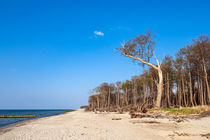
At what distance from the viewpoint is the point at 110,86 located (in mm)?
54500

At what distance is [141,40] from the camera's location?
22.1 meters

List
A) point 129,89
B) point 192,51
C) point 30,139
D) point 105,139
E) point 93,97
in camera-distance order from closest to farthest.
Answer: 1. point 105,139
2. point 30,139
3. point 192,51
4. point 129,89
5. point 93,97

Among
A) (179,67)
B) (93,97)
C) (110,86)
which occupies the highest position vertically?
→ (179,67)

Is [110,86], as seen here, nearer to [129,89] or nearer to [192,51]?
[129,89]

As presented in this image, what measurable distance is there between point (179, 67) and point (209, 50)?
800cm

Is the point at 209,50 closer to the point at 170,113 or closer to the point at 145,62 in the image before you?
the point at 145,62

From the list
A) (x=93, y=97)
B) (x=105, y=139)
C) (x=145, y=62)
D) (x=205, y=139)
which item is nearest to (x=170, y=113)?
(x=145, y=62)

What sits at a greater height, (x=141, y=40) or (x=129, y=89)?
(x=141, y=40)

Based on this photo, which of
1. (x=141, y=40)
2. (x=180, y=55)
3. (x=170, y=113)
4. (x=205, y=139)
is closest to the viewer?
(x=205, y=139)

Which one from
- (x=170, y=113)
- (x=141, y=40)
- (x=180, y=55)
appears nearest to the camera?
(x=170, y=113)

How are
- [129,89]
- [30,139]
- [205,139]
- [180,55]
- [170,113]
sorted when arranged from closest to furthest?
[205,139] < [30,139] < [170,113] < [180,55] < [129,89]

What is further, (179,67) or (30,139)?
(179,67)

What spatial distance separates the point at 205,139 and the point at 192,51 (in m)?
23.7

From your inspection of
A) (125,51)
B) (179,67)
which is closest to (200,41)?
(179,67)
